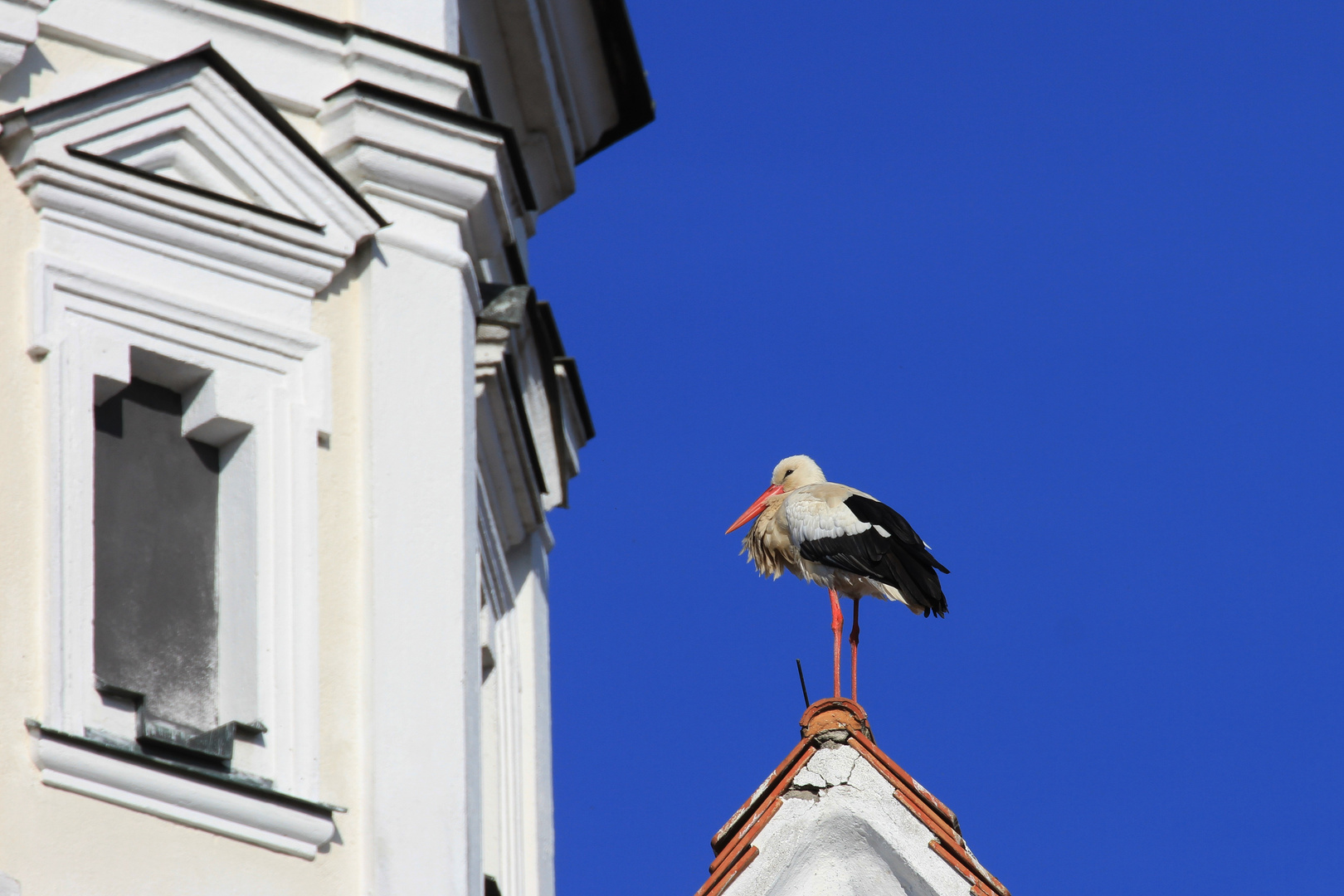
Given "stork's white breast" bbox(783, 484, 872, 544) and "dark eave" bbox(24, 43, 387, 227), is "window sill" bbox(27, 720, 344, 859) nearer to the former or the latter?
"dark eave" bbox(24, 43, 387, 227)

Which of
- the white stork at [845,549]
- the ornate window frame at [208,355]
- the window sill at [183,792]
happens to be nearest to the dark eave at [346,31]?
the ornate window frame at [208,355]

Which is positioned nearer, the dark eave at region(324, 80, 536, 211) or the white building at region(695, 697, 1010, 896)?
the dark eave at region(324, 80, 536, 211)

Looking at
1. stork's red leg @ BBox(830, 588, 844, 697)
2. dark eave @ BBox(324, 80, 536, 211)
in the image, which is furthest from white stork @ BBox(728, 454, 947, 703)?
dark eave @ BBox(324, 80, 536, 211)

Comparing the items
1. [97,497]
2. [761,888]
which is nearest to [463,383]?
[97,497]

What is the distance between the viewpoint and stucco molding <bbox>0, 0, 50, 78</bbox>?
10383 mm

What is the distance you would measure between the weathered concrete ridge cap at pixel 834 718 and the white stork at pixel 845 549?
2.75m

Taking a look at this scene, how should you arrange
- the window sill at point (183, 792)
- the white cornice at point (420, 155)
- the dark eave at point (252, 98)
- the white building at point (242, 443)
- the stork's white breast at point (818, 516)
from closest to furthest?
1. the window sill at point (183, 792)
2. the white building at point (242, 443)
3. the dark eave at point (252, 98)
4. the white cornice at point (420, 155)
5. the stork's white breast at point (818, 516)

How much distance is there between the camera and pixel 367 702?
10430 millimetres

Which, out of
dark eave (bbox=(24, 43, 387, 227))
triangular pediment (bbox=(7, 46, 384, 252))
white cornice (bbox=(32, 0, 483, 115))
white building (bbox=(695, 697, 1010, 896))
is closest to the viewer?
triangular pediment (bbox=(7, 46, 384, 252))

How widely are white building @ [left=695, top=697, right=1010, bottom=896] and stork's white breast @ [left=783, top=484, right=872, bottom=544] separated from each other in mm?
4477

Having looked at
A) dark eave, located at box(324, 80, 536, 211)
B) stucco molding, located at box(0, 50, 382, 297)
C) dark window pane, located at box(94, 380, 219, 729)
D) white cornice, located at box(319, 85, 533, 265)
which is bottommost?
dark window pane, located at box(94, 380, 219, 729)

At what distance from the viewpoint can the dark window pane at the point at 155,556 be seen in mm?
10016

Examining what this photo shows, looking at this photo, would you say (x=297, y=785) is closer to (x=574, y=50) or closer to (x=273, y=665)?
(x=273, y=665)

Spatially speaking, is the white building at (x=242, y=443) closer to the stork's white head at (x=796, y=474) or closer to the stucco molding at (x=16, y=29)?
the stucco molding at (x=16, y=29)
